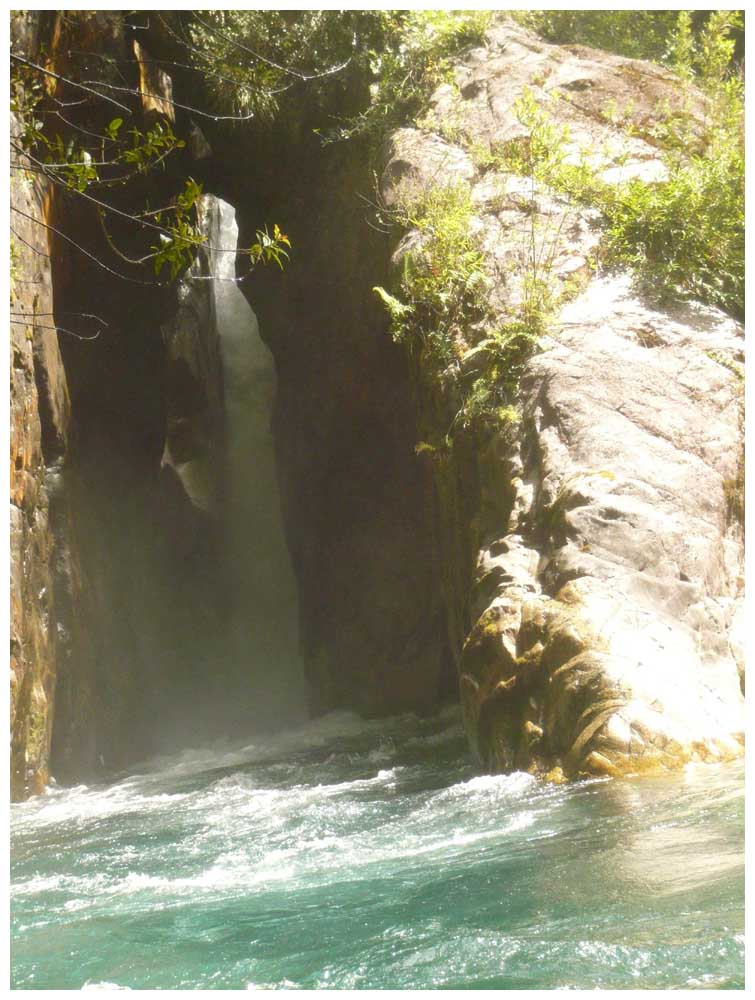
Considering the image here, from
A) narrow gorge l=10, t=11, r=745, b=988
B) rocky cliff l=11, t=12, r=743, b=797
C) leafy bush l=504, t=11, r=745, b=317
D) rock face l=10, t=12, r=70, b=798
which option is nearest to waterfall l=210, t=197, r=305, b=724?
narrow gorge l=10, t=11, r=745, b=988

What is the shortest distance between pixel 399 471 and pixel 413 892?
837 centimetres

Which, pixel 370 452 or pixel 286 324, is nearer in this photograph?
pixel 370 452

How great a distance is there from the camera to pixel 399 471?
37.5 feet

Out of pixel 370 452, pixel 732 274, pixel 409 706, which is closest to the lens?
pixel 732 274

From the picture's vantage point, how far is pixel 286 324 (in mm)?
13250

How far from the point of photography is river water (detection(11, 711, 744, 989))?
2516mm

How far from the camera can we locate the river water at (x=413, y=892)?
8.25ft

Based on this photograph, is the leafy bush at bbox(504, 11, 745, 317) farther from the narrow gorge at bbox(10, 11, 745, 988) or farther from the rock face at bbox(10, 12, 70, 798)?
the rock face at bbox(10, 12, 70, 798)

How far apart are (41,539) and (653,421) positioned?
553 cm

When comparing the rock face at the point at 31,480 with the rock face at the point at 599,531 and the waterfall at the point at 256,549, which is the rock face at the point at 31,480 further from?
the waterfall at the point at 256,549

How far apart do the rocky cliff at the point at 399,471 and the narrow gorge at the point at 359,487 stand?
4 cm

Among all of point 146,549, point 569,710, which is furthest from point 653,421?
point 146,549

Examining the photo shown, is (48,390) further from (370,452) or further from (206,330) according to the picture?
(206,330)

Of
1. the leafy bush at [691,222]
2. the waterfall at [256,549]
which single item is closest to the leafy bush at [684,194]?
the leafy bush at [691,222]
